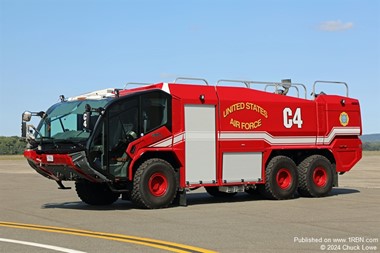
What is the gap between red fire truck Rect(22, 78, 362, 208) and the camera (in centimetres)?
1424

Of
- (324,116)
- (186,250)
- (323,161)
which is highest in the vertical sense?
(324,116)

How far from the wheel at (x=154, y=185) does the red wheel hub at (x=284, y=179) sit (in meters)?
3.25

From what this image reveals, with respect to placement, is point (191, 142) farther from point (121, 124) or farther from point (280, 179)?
point (280, 179)

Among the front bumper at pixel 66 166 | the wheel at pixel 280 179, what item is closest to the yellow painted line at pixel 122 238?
the front bumper at pixel 66 166

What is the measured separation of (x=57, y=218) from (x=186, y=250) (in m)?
4.87

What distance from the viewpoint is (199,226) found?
11.3 m

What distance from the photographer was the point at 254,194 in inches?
736

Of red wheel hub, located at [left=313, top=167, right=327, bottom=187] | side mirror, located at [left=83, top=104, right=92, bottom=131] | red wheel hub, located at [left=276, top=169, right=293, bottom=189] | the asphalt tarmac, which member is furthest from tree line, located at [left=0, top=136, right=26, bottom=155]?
side mirror, located at [left=83, top=104, right=92, bottom=131]

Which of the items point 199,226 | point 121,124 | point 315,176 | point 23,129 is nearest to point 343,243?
point 199,226

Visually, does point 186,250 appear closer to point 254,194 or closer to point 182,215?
point 182,215

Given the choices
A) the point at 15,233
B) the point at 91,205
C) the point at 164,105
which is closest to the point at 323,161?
the point at 164,105

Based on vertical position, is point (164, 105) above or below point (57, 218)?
above

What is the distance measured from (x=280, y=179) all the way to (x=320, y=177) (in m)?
1.48

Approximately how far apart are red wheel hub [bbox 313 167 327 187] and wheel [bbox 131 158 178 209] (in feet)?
15.0
